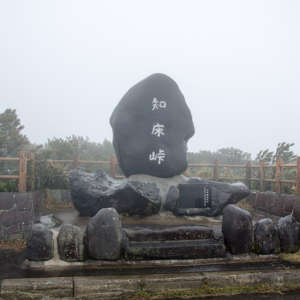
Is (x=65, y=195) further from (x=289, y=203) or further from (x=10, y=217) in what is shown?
(x=289, y=203)

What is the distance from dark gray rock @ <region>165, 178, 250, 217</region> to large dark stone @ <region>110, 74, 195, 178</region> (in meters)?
0.43

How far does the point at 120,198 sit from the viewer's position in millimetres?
4750

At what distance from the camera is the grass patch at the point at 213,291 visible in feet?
9.20

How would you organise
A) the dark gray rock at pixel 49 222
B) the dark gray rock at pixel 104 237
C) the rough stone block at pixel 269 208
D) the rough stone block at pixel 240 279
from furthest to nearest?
the rough stone block at pixel 269 208 < the dark gray rock at pixel 49 222 < the dark gray rock at pixel 104 237 < the rough stone block at pixel 240 279

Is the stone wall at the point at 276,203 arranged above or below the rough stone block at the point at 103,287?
above

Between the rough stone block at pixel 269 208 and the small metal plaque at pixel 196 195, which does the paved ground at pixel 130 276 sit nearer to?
the small metal plaque at pixel 196 195

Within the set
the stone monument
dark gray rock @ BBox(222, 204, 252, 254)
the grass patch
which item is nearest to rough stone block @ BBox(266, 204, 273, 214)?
the stone monument

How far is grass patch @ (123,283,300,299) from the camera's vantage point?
2806mm

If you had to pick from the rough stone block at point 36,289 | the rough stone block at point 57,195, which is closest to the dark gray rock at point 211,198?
the rough stone block at point 36,289

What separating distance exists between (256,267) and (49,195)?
17.7 ft

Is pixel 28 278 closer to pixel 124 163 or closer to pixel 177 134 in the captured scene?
pixel 124 163

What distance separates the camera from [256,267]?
10.9 feet

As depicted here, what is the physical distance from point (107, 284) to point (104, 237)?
1.80ft

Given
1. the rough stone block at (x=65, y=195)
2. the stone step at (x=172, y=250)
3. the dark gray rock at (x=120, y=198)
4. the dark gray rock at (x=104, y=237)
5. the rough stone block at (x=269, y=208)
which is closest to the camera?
the dark gray rock at (x=104, y=237)
